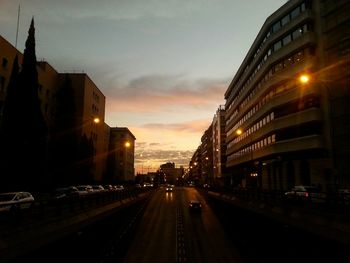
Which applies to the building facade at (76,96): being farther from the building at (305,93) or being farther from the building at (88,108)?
the building at (305,93)

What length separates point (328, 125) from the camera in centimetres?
5284

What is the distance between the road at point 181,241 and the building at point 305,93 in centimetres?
1698

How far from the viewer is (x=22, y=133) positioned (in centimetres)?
4972

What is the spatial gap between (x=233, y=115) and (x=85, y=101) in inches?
1590

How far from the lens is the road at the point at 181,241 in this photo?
27.0 m

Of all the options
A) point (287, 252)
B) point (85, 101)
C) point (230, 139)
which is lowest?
point (287, 252)

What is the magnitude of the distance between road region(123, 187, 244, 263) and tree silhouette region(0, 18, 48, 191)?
52.3 feet

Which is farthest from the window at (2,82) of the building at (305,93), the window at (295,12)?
the window at (295,12)

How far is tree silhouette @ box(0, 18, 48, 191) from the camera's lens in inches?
1905

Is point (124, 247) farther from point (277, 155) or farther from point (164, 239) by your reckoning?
point (277, 155)

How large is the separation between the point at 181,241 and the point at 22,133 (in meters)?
27.1

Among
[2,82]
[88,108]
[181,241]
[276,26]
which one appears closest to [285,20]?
[276,26]

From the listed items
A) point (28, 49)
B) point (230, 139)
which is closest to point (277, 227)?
point (28, 49)

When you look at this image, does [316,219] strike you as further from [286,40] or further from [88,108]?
[88,108]
